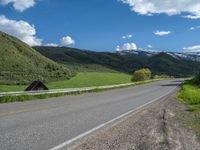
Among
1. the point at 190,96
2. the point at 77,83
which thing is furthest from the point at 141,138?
the point at 77,83

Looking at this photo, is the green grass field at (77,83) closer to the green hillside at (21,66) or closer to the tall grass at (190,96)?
the green hillside at (21,66)

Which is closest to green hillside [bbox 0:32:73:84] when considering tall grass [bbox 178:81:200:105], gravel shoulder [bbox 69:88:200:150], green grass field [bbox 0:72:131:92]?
green grass field [bbox 0:72:131:92]

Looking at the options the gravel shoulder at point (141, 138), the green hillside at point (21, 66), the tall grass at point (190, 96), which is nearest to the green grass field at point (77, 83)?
the green hillside at point (21, 66)

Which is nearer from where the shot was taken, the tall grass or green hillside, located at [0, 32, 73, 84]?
the tall grass

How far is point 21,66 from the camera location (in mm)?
87625

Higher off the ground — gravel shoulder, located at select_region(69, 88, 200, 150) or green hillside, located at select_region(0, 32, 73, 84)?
green hillside, located at select_region(0, 32, 73, 84)

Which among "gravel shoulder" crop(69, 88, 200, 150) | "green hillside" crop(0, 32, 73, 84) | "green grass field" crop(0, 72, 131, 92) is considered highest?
"green hillside" crop(0, 32, 73, 84)

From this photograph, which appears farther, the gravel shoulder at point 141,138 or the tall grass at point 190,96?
the tall grass at point 190,96

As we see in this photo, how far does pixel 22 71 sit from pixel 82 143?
7971 cm

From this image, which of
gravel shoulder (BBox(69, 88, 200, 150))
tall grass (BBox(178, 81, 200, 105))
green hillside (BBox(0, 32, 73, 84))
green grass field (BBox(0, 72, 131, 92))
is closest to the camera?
gravel shoulder (BBox(69, 88, 200, 150))

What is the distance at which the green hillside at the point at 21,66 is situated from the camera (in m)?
79.6

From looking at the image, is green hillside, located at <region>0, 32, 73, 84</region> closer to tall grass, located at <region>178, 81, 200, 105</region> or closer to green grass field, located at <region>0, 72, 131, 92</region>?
green grass field, located at <region>0, 72, 131, 92</region>

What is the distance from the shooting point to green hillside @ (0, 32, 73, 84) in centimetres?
7962

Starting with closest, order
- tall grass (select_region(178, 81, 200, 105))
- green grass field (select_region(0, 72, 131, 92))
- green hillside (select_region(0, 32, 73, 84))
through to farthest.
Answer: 1. tall grass (select_region(178, 81, 200, 105))
2. green grass field (select_region(0, 72, 131, 92))
3. green hillside (select_region(0, 32, 73, 84))
